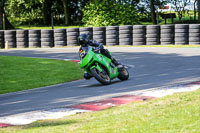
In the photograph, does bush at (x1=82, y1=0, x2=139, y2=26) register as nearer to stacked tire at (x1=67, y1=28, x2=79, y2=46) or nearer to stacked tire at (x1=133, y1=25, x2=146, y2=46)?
stacked tire at (x1=67, y1=28, x2=79, y2=46)

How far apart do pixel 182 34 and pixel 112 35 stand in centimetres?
404

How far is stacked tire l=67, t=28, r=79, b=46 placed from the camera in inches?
1015

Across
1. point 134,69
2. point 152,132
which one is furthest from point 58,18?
point 152,132

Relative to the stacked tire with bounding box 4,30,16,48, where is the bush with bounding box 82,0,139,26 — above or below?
above

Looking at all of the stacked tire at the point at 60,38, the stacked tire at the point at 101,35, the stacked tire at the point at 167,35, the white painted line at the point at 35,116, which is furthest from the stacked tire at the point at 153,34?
the white painted line at the point at 35,116

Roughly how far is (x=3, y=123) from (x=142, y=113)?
2286 mm

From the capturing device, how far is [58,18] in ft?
204

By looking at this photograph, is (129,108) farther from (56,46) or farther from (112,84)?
(56,46)

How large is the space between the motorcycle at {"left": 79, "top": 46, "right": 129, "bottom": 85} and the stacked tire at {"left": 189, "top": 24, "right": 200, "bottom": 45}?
1176 centimetres

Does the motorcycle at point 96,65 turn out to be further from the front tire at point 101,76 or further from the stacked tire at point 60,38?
the stacked tire at point 60,38

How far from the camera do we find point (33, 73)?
14.9 metres

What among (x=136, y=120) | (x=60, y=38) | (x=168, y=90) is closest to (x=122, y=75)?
(x=168, y=90)

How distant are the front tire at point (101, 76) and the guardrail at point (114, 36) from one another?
12.1 metres

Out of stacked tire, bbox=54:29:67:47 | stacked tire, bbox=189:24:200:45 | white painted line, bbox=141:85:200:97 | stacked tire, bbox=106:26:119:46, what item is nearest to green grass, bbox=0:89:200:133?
white painted line, bbox=141:85:200:97
